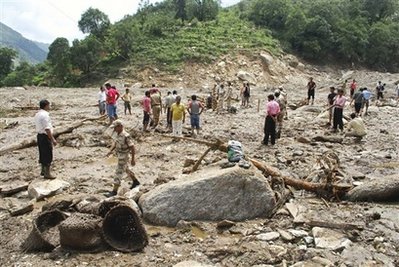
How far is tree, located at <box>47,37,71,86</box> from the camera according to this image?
39531 millimetres

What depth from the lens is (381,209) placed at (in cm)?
861

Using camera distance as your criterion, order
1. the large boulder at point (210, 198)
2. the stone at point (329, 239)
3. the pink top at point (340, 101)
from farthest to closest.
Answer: the pink top at point (340, 101) < the large boulder at point (210, 198) < the stone at point (329, 239)

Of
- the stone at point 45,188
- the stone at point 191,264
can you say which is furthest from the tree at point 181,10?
the stone at point 191,264

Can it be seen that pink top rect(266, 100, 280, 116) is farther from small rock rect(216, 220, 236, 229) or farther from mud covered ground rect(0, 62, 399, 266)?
small rock rect(216, 220, 236, 229)

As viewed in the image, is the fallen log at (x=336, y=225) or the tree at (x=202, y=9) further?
the tree at (x=202, y=9)

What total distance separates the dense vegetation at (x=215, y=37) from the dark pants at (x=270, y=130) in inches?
1035

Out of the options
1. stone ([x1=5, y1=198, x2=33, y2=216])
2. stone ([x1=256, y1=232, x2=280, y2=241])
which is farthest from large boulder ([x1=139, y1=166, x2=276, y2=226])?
stone ([x1=5, y1=198, x2=33, y2=216])

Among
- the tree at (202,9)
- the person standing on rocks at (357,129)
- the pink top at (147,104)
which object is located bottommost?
the person standing on rocks at (357,129)

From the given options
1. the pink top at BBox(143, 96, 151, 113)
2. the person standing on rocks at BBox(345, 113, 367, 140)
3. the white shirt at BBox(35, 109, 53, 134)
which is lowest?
the person standing on rocks at BBox(345, 113, 367, 140)

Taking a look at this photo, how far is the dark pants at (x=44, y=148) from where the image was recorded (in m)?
9.62

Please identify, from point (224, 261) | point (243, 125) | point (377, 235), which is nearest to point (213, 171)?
point (224, 261)

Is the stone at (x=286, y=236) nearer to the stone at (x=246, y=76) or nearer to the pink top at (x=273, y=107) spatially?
the pink top at (x=273, y=107)

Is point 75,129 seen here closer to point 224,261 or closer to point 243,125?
point 243,125

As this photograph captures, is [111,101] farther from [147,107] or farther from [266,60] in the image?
[266,60]
